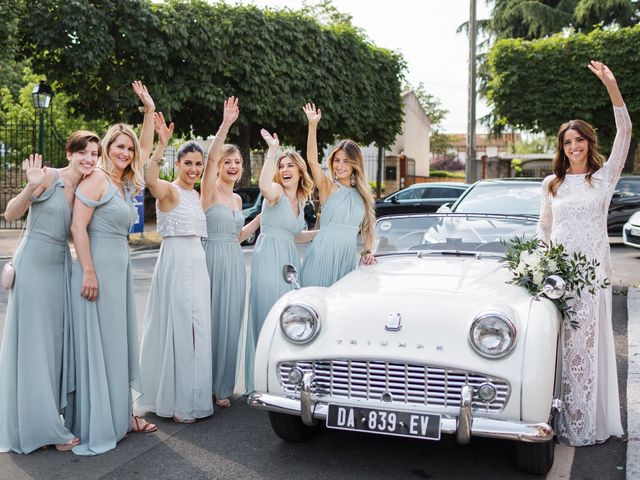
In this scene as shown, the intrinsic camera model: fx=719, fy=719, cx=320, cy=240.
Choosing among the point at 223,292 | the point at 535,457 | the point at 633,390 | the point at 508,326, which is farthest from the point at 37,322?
the point at 633,390

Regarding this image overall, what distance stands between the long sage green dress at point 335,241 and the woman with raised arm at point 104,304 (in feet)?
4.69

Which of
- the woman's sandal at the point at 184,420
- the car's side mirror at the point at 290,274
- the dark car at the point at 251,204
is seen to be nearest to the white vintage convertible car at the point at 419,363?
the car's side mirror at the point at 290,274

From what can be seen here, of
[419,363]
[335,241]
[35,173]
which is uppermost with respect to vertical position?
[35,173]

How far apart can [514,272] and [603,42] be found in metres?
21.3

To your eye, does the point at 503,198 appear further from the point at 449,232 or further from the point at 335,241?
the point at 335,241

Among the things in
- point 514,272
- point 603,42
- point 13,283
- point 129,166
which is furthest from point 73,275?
point 603,42

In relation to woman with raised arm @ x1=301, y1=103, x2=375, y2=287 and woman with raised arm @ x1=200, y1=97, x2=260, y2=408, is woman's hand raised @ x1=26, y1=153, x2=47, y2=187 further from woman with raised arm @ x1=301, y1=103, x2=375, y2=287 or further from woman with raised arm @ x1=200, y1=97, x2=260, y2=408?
woman with raised arm @ x1=301, y1=103, x2=375, y2=287

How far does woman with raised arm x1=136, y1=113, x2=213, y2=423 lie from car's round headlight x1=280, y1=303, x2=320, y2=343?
103 cm

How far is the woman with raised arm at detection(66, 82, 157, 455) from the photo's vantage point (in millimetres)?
4328

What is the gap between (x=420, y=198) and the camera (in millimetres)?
18266

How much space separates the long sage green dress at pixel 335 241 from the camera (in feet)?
17.7

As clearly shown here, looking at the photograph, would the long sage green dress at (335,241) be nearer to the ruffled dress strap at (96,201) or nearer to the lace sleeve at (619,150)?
the ruffled dress strap at (96,201)

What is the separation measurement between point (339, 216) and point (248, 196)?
38.5ft

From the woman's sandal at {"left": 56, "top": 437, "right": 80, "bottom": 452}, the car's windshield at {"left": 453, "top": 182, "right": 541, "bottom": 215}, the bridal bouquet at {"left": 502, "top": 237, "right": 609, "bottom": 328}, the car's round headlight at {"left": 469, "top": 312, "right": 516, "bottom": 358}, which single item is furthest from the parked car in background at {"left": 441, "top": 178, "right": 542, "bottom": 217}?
the woman's sandal at {"left": 56, "top": 437, "right": 80, "bottom": 452}
